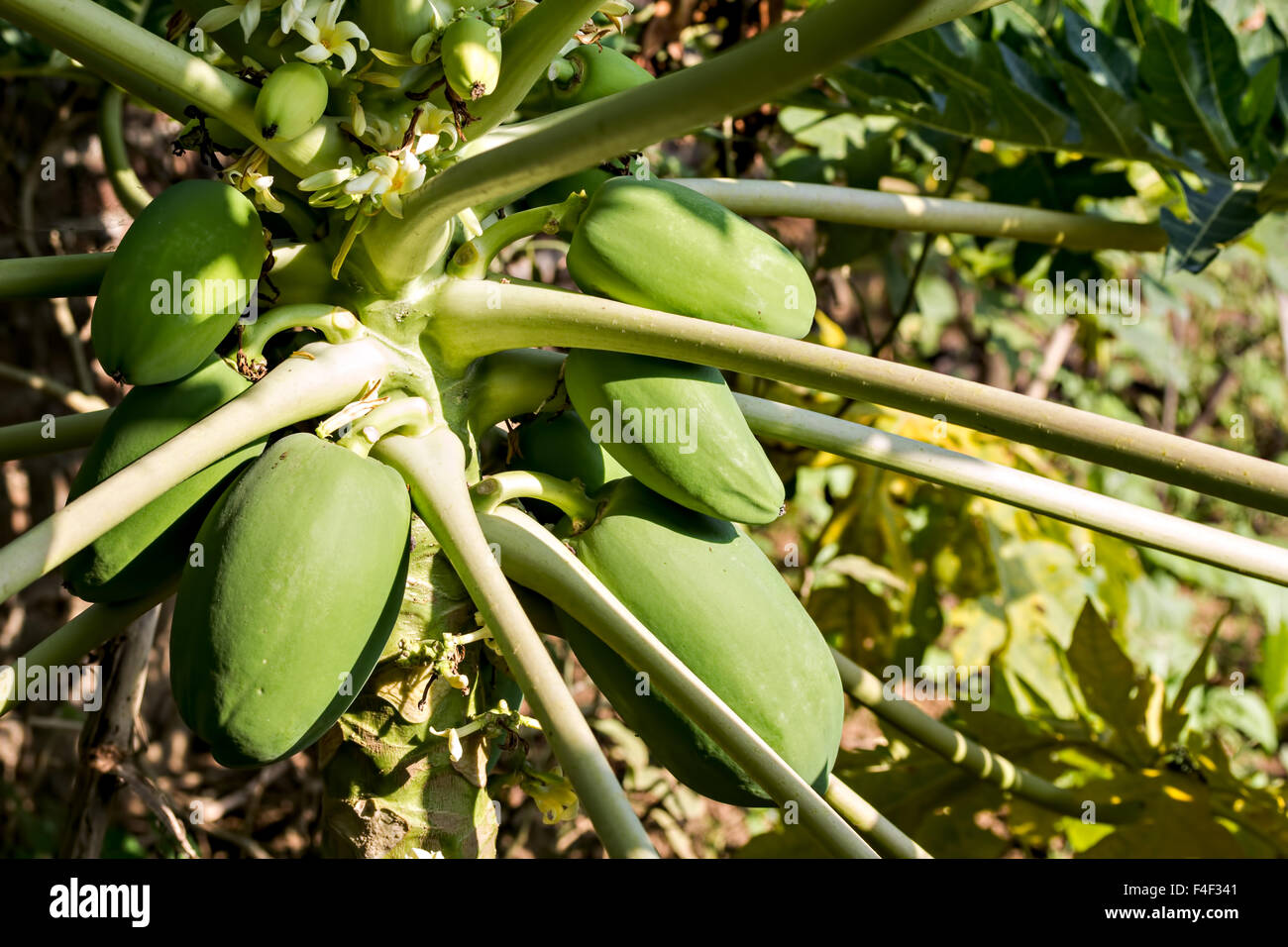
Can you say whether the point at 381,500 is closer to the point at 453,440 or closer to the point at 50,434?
the point at 453,440

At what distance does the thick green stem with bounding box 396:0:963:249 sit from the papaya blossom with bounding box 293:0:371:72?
0.19 m

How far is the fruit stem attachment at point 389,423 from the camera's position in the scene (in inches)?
37.8

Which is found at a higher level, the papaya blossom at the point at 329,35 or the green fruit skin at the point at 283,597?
the papaya blossom at the point at 329,35

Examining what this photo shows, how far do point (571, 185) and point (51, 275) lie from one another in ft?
1.70

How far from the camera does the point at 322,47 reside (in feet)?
2.99

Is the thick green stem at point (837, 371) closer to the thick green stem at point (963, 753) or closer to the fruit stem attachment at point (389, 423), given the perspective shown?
the fruit stem attachment at point (389, 423)

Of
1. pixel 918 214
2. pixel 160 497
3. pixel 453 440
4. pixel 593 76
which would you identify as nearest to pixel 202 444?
pixel 160 497

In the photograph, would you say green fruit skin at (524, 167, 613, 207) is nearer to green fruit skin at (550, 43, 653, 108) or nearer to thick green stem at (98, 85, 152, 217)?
green fruit skin at (550, 43, 653, 108)

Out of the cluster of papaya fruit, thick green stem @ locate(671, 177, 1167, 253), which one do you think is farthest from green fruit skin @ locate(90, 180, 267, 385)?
Result: thick green stem @ locate(671, 177, 1167, 253)

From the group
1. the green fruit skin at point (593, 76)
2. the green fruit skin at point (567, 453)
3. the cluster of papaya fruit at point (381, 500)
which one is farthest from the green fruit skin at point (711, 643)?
the green fruit skin at point (593, 76)

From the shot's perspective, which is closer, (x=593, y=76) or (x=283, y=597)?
(x=283, y=597)

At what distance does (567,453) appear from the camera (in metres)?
1.13

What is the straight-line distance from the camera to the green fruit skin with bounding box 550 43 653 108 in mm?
1144

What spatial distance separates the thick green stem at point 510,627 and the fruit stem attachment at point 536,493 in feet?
0.13
